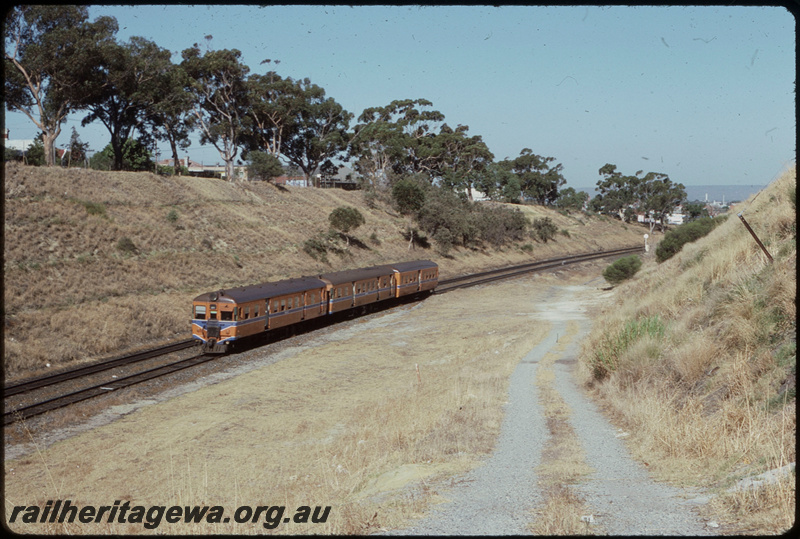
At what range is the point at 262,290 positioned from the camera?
28234 mm

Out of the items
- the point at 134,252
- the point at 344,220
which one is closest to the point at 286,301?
the point at 134,252

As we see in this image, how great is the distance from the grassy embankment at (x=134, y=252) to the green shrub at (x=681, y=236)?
75.2ft

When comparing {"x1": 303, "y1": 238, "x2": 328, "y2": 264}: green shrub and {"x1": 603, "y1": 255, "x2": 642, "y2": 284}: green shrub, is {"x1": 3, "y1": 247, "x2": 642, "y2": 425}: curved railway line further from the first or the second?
{"x1": 603, "y1": 255, "x2": 642, "y2": 284}: green shrub

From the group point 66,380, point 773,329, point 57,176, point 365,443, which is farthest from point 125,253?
point 773,329

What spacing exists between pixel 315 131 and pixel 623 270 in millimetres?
51846

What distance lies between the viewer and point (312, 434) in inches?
626

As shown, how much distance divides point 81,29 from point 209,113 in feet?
83.2

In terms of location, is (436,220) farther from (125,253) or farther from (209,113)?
(125,253)

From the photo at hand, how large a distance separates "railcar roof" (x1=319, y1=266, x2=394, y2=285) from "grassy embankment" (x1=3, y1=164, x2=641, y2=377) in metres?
7.81

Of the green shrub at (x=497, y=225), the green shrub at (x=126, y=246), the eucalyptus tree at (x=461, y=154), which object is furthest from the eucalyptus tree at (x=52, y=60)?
the eucalyptus tree at (x=461, y=154)

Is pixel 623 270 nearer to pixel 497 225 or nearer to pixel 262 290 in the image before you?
pixel 262 290

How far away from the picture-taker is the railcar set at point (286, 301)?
2586 centimetres

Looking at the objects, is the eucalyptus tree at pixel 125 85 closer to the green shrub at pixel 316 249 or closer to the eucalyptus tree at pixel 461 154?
the green shrub at pixel 316 249

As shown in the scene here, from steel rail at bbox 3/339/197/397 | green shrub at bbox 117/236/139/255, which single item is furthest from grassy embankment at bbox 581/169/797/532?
green shrub at bbox 117/236/139/255
